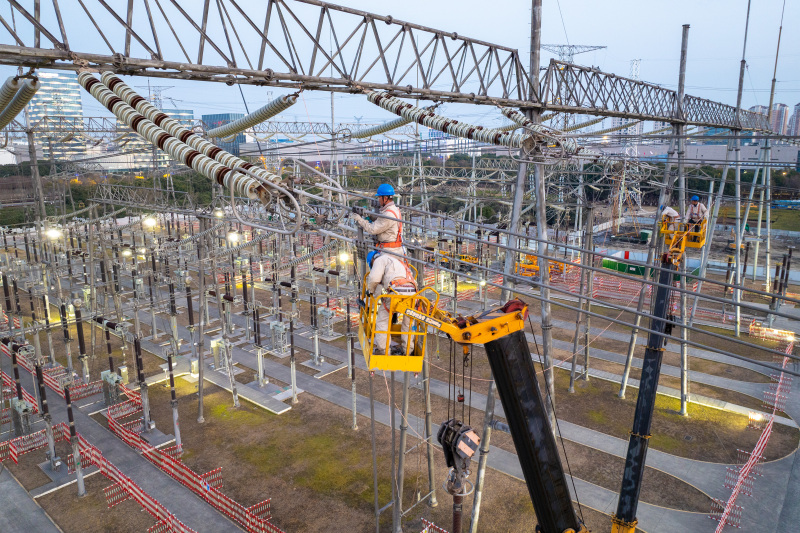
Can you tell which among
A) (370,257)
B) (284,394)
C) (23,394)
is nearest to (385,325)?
(370,257)

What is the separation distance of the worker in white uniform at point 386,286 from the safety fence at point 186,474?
5847mm

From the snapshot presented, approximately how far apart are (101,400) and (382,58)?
45.7ft

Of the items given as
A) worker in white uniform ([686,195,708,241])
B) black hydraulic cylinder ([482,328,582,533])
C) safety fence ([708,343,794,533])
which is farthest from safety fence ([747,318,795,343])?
black hydraulic cylinder ([482,328,582,533])

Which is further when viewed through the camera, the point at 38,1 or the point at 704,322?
the point at 704,322

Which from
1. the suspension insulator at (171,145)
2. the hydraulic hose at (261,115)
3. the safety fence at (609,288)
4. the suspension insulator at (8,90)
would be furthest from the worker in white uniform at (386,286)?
the safety fence at (609,288)

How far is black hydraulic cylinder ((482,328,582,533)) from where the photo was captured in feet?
17.7

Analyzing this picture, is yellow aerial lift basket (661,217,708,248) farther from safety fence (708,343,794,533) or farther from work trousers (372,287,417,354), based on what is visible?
work trousers (372,287,417,354)

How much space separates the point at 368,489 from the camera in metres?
11.7

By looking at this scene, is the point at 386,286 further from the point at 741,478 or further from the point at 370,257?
the point at 741,478

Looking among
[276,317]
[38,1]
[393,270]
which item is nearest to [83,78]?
[38,1]

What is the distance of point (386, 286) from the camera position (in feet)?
21.8

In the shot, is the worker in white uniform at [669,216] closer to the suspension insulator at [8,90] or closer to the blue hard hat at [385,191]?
the blue hard hat at [385,191]

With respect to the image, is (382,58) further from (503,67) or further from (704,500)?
(704,500)

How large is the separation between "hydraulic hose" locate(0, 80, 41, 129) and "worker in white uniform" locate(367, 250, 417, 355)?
5498 millimetres
